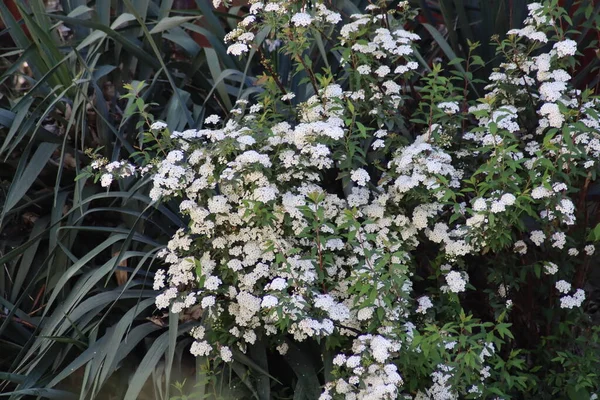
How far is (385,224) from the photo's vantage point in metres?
2.54

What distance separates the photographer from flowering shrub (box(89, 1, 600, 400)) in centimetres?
236

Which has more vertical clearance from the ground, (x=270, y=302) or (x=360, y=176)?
(x=360, y=176)

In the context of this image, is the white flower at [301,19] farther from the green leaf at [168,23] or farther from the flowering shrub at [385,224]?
the green leaf at [168,23]

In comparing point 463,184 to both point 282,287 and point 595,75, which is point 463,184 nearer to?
point 282,287

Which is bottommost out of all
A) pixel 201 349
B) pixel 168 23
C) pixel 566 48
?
pixel 201 349

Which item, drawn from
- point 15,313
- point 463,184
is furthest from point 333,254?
point 15,313

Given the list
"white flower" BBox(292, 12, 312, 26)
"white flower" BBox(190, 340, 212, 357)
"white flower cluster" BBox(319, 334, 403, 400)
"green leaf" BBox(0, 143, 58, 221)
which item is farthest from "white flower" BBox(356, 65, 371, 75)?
"green leaf" BBox(0, 143, 58, 221)

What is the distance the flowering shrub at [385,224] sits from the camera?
236 cm

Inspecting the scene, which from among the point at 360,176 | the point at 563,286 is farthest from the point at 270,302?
the point at 563,286

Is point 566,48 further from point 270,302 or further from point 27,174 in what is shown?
point 27,174

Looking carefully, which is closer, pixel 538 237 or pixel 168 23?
pixel 538 237

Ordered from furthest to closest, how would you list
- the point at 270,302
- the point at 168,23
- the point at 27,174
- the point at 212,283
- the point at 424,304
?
the point at 168,23 < the point at 27,174 < the point at 424,304 < the point at 212,283 < the point at 270,302

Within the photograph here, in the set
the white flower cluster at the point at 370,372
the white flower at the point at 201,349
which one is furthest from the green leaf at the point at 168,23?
the white flower cluster at the point at 370,372

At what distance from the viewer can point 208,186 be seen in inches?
99.4
